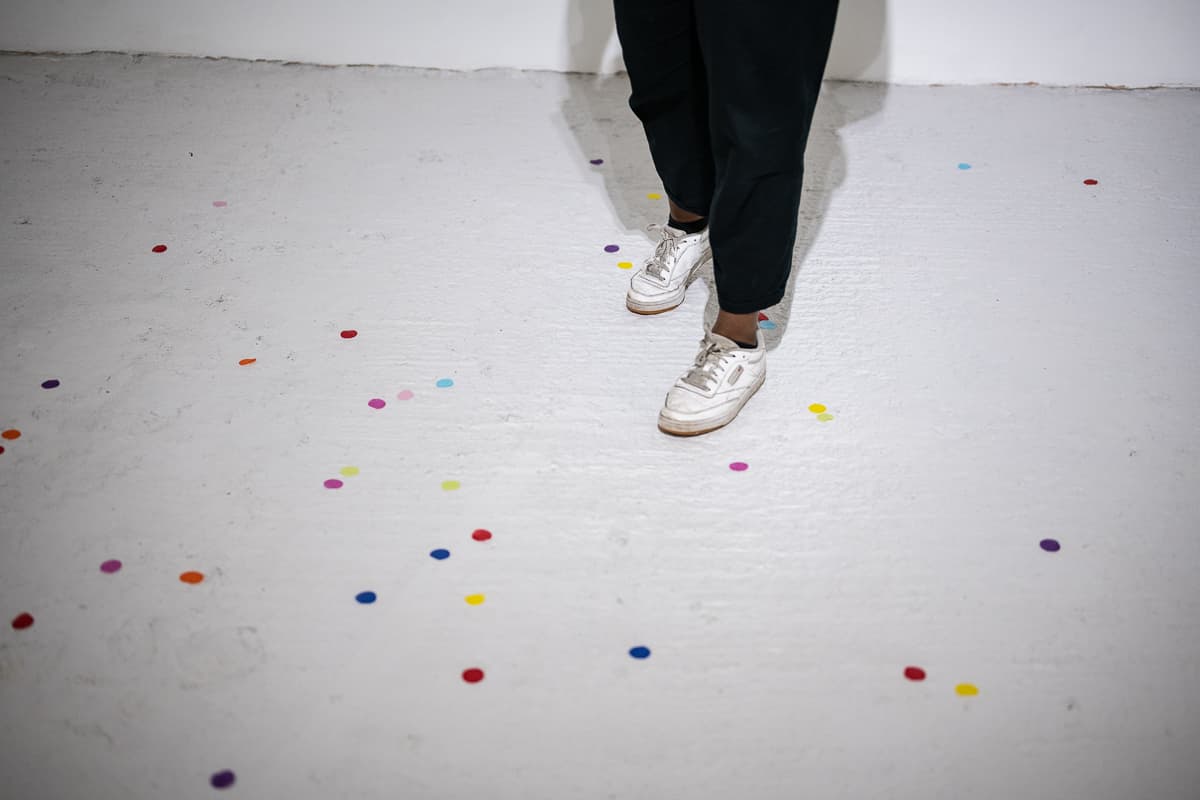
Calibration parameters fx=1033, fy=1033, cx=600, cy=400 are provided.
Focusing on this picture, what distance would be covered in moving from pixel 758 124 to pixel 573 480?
0.47 metres

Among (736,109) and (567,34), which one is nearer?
(736,109)

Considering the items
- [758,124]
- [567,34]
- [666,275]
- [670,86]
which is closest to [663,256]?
[666,275]

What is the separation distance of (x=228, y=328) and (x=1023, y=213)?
1324mm

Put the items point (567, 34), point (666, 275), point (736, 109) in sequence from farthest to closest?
point (567, 34)
point (666, 275)
point (736, 109)

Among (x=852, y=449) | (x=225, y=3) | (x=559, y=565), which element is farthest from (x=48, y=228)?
(x=852, y=449)

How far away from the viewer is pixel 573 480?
125cm

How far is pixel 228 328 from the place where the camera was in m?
1.53

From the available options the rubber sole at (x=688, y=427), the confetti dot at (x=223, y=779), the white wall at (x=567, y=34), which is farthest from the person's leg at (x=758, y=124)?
the white wall at (x=567, y=34)

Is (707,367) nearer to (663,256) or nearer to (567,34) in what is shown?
(663,256)

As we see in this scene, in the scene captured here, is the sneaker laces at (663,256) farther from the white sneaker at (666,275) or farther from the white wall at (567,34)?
the white wall at (567,34)

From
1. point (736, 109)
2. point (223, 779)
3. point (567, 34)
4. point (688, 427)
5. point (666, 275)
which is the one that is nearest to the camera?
point (223, 779)

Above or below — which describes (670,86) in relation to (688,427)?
above

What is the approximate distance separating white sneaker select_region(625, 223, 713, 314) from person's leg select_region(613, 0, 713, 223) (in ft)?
0.32

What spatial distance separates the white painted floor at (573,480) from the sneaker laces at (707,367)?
2.9 inches
